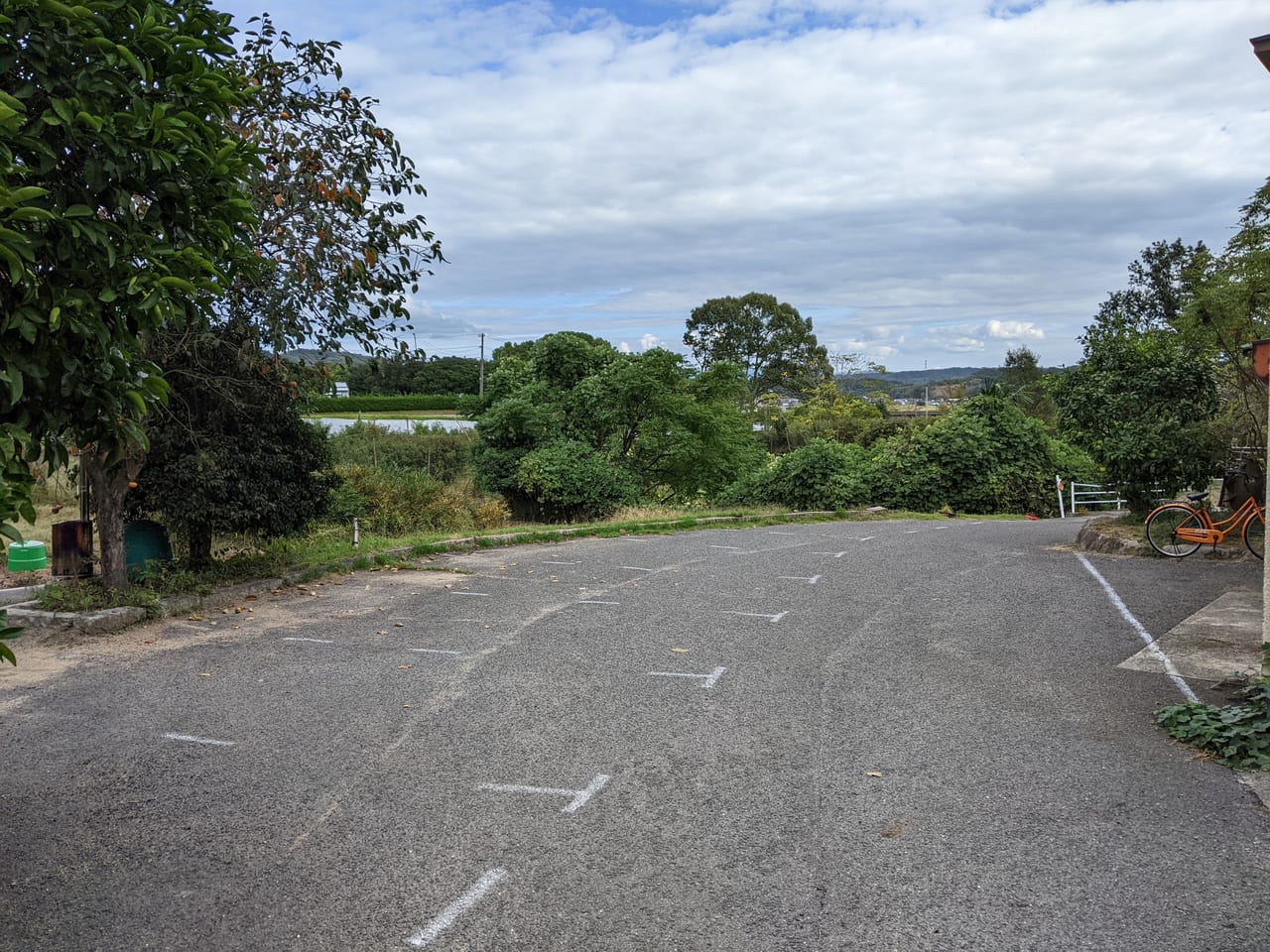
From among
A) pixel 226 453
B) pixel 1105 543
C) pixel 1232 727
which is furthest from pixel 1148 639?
pixel 226 453

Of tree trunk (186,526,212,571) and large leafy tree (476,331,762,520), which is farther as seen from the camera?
large leafy tree (476,331,762,520)

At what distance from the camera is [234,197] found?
3688 millimetres

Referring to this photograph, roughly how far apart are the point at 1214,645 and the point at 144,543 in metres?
9.82

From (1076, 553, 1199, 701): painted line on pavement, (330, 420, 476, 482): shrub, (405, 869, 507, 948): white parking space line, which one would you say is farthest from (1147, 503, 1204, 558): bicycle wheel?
(330, 420, 476, 482): shrub

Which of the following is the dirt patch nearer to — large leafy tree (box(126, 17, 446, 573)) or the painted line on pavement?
large leafy tree (box(126, 17, 446, 573))

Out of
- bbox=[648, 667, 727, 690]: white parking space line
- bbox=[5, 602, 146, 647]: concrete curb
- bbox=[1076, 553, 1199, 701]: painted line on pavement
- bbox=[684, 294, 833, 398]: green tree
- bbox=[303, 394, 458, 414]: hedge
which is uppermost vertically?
bbox=[684, 294, 833, 398]: green tree

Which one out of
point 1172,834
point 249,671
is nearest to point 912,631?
point 1172,834

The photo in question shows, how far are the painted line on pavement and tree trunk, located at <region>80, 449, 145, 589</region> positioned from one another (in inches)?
343

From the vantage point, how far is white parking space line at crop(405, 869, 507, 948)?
3.31 metres

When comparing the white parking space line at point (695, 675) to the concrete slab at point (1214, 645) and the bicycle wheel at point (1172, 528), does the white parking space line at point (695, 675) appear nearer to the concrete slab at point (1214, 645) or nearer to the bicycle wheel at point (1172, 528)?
the concrete slab at point (1214, 645)

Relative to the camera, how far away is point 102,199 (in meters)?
3.41

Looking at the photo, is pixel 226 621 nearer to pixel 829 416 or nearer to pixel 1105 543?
pixel 1105 543

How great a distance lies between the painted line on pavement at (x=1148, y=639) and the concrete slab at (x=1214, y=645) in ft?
0.14

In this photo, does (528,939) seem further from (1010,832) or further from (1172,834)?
(1172,834)
